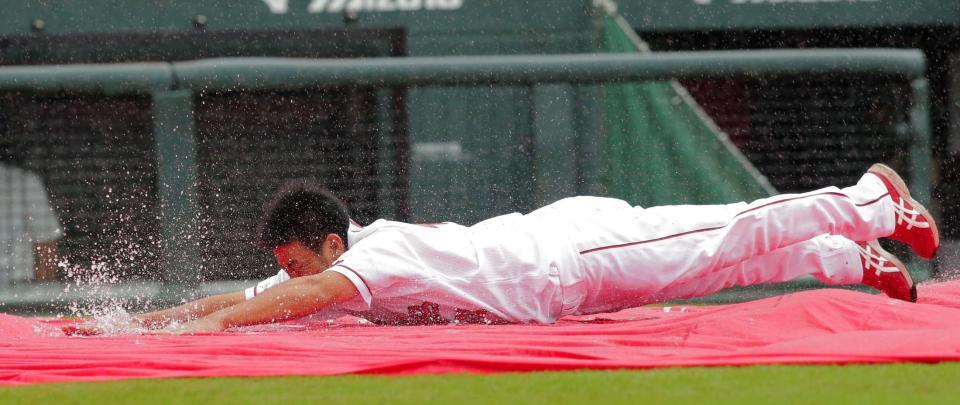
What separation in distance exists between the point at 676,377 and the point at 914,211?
1.89 metres

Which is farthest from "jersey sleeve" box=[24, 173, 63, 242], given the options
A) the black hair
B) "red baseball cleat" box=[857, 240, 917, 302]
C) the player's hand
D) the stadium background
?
"red baseball cleat" box=[857, 240, 917, 302]

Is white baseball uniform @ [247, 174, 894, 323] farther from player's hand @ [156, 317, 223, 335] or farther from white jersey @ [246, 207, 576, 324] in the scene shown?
player's hand @ [156, 317, 223, 335]

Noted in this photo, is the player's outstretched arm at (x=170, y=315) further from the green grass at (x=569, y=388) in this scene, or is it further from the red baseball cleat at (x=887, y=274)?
the red baseball cleat at (x=887, y=274)

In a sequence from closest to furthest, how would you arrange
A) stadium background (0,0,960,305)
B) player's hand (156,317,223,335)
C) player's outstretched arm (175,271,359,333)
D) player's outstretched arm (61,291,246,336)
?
player's outstretched arm (175,271,359,333) → player's hand (156,317,223,335) → player's outstretched arm (61,291,246,336) → stadium background (0,0,960,305)

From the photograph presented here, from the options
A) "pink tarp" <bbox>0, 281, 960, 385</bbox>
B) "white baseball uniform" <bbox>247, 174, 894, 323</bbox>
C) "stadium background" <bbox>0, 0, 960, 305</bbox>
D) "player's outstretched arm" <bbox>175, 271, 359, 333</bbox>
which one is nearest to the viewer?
"pink tarp" <bbox>0, 281, 960, 385</bbox>

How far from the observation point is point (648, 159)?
5660mm

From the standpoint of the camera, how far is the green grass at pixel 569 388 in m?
2.31

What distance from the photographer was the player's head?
152 inches

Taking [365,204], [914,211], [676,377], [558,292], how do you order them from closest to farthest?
[676,377]
[558,292]
[914,211]
[365,204]

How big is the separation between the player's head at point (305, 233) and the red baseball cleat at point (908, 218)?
1.78 meters

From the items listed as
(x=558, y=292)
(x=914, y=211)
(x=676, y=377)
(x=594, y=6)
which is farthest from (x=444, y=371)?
(x=594, y=6)

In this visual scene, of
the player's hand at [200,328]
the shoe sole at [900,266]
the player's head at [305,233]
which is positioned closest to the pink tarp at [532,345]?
the player's hand at [200,328]

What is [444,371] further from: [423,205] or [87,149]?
[87,149]

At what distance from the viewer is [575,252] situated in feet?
12.3
